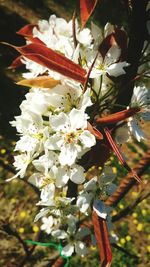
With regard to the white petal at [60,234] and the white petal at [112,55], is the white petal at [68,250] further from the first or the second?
the white petal at [112,55]

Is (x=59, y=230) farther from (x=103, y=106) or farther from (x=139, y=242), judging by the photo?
(x=139, y=242)

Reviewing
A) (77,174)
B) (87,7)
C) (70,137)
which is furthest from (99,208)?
(87,7)

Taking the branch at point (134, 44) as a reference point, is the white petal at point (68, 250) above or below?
below

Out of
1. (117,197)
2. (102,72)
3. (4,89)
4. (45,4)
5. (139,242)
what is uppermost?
(45,4)

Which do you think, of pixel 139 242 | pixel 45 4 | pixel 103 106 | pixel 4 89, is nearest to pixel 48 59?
pixel 103 106

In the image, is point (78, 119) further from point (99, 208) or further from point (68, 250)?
point (68, 250)

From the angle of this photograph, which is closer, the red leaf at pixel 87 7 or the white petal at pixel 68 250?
the red leaf at pixel 87 7

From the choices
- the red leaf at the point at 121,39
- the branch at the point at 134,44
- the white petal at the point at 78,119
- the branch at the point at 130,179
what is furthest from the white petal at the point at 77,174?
the branch at the point at 130,179
